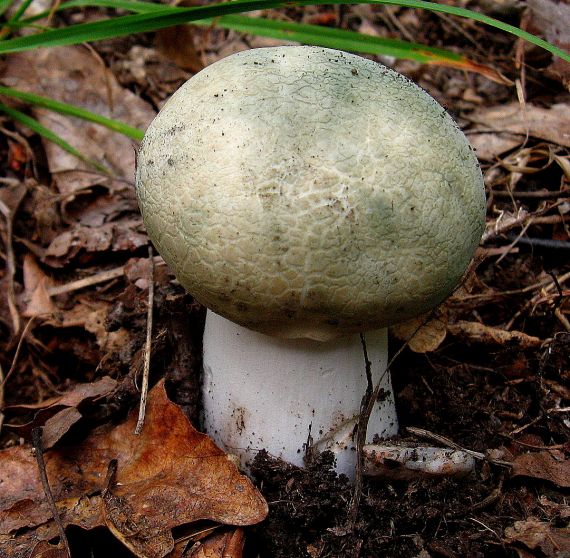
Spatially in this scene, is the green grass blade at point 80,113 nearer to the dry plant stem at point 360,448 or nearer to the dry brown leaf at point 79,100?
the dry brown leaf at point 79,100

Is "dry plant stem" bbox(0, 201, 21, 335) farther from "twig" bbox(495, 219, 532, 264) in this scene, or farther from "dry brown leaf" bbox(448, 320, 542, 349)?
"twig" bbox(495, 219, 532, 264)

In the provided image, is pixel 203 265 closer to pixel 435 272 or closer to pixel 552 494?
pixel 435 272

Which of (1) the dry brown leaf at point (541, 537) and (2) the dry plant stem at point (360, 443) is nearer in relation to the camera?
(1) the dry brown leaf at point (541, 537)

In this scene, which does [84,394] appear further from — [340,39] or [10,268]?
[340,39]

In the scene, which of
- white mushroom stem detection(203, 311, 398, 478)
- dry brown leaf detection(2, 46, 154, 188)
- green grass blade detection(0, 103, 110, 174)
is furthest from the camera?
dry brown leaf detection(2, 46, 154, 188)

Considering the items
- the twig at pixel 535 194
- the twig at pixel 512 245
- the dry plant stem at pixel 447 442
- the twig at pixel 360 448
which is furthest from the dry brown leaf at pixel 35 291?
the twig at pixel 535 194

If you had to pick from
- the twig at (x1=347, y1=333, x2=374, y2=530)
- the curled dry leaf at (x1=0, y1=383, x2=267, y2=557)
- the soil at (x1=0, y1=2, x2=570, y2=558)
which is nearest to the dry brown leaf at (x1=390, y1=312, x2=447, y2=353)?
the soil at (x1=0, y1=2, x2=570, y2=558)
